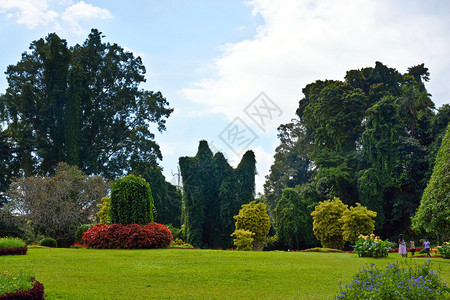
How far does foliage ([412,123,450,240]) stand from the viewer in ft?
52.6

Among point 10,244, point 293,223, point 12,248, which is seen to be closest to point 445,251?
point 293,223

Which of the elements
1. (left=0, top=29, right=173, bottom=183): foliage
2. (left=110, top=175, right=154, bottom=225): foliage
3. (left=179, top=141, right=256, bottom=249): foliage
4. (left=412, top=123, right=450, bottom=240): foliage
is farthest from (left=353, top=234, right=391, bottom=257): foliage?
(left=0, top=29, right=173, bottom=183): foliage

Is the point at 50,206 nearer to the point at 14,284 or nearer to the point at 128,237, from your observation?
the point at 128,237

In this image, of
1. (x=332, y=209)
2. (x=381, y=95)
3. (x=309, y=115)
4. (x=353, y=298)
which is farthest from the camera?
(x=309, y=115)

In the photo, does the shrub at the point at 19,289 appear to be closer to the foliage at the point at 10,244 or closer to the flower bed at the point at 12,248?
the flower bed at the point at 12,248

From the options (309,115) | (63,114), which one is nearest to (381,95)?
(309,115)

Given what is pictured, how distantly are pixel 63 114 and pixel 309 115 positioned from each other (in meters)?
21.8

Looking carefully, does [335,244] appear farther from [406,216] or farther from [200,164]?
[200,164]

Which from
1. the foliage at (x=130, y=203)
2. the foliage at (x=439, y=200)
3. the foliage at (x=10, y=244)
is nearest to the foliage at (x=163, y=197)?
the foliage at (x=130, y=203)

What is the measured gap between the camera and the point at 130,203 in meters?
18.0

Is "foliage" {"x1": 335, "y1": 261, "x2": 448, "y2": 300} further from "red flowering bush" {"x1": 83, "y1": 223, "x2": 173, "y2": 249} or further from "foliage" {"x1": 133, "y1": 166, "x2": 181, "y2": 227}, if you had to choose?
"foliage" {"x1": 133, "y1": 166, "x2": 181, "y2": 227}

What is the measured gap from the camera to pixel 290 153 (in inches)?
1777

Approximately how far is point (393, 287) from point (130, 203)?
42.7 feet

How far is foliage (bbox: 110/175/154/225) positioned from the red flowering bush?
0.69 metres
